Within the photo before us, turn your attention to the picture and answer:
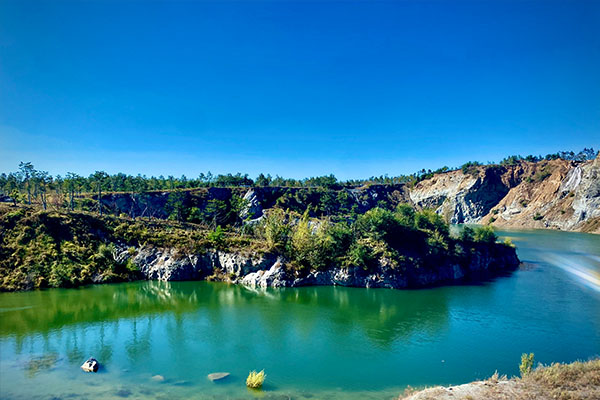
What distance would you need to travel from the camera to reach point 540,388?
21250mm

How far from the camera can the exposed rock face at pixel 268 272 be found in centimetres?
5412

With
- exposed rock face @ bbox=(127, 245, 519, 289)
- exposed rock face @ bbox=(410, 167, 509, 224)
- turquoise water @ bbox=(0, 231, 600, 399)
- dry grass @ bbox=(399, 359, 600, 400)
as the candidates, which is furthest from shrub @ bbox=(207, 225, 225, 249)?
exposed rock face @ bbox=(410, 167, 509, 224)

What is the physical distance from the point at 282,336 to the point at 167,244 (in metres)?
33.5

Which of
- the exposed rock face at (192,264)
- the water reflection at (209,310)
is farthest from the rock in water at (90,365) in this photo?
the exposed rock face at (192,264)

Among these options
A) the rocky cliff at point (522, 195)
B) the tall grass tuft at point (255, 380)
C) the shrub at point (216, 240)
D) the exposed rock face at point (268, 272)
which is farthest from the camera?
the rocky cliff at point (522, 195)

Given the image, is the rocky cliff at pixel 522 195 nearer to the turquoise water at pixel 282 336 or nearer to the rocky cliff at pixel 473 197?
the rocky cliff at pixel 473 197

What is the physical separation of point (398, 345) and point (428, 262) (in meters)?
26.4

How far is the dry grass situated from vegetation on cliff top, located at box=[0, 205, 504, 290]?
30.9m

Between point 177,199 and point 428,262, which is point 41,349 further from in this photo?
point 177,199

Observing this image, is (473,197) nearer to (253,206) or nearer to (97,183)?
(253,206)

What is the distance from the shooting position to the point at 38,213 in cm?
5953

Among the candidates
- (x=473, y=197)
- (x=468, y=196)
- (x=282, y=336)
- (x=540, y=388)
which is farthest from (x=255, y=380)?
(x=473, y=197)

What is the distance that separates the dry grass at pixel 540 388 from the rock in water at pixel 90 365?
77.9ft

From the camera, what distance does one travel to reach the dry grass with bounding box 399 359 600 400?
2028 centimetres
